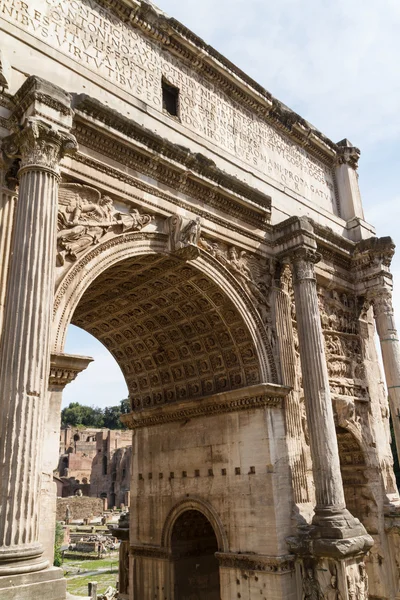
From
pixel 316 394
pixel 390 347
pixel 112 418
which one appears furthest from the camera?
pixel 112 418

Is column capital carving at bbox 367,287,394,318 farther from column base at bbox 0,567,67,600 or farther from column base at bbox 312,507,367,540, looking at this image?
column base at bbox 0,567,67,600

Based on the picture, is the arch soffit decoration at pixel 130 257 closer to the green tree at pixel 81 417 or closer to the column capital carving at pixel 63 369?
the column capital carving at pixel 63 369

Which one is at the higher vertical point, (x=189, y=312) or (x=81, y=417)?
(x=81, y=417)

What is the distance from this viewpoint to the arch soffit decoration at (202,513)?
11641 mm

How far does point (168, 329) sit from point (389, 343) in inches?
240

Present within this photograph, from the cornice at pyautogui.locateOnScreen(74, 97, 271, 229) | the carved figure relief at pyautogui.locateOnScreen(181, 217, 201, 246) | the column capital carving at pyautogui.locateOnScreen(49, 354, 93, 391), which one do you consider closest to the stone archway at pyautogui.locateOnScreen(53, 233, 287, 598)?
the carved figure relief at pyautogui.locateOnScreen(181, 217, 201, 246)

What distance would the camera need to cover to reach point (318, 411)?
11320mm

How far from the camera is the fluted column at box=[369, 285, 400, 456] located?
13914 millimetres

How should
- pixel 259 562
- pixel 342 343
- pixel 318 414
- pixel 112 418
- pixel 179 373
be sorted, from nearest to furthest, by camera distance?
pixel 259 562, pixel 318 414, pixel 179 373, pixel 342 343, pixel 112 418

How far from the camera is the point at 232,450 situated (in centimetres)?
1195

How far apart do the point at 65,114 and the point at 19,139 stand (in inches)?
32.4

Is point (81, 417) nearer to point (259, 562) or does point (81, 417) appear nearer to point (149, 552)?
point (149, 552)

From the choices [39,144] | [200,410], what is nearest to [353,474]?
[200,410]

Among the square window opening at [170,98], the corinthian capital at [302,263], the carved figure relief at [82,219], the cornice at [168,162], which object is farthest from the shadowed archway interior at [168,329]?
the square window opening at [170,98]
